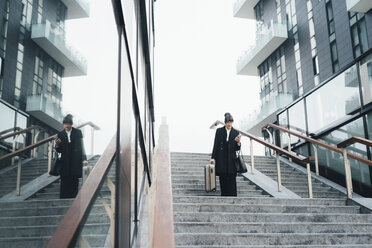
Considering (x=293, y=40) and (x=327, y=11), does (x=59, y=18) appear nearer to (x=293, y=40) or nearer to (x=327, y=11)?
(x=327, y=11)

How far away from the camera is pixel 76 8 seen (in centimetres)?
111

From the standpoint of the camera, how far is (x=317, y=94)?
9609 millimetres

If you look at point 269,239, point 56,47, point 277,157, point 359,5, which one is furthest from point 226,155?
point 359,5

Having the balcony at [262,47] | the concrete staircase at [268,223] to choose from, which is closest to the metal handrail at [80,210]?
the concrete staircase at [268,223]

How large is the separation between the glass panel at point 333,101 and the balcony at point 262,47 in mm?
12973

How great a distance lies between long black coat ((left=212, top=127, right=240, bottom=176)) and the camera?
666 centimetres

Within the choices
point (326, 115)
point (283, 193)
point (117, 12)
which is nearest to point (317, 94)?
point (326, 115)

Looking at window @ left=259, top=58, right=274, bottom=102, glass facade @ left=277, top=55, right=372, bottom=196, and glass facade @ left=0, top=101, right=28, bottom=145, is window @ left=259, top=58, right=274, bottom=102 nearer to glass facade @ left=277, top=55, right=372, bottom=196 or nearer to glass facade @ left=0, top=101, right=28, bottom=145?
glass facade @ left=277, top=55, right=372, bottom=196

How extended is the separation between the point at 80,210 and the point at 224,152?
18.7 feet

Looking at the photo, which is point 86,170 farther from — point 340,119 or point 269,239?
point 340,119

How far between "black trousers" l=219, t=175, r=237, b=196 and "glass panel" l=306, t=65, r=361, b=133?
3054 millimetres

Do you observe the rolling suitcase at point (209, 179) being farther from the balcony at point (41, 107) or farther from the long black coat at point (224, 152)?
the balcony at point (41, 107)

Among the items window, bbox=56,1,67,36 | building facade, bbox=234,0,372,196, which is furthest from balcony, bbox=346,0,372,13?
window, bbox=56,1,67,36

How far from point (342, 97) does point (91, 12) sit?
7.99m
